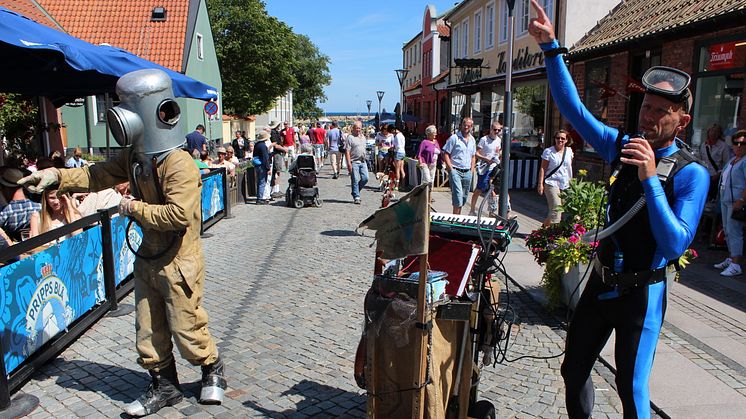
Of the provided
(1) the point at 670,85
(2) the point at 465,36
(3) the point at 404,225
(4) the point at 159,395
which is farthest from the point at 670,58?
(2) the point at 465,36

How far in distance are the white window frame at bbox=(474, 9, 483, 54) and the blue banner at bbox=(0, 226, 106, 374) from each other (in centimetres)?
2039

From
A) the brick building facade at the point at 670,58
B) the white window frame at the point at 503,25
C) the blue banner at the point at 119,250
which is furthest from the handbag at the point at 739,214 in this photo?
the white window frame at the point at 503,25

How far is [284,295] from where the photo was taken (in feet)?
20.9

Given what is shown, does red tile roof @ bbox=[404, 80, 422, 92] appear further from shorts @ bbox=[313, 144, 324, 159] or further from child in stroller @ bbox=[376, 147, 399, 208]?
child in stroller @ bbox=[376, 147, 399, 208]

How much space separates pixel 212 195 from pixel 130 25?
67.2 ft

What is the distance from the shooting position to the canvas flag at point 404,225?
254 cm

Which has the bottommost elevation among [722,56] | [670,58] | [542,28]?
[542,28]

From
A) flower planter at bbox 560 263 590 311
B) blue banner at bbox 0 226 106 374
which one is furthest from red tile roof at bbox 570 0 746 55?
blue banner at bbox 0 226 106 374

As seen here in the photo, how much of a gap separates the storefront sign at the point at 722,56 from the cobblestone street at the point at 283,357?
19.1 ft

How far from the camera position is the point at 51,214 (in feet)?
17.3

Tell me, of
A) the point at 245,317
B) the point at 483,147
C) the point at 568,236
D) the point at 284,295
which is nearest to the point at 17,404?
the point at 245,317

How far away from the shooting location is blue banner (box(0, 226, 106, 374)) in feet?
12.9

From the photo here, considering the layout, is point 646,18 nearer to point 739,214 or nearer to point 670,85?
point 739,214

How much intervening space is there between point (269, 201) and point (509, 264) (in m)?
7.91
